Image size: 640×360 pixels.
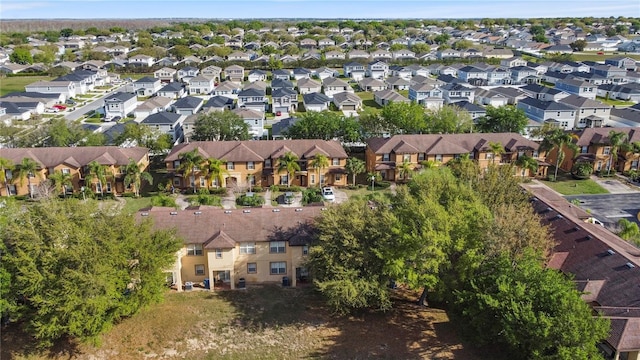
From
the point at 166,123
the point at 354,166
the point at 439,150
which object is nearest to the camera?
the point at 354,166

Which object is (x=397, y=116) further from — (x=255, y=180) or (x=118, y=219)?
(x=118, y=219)

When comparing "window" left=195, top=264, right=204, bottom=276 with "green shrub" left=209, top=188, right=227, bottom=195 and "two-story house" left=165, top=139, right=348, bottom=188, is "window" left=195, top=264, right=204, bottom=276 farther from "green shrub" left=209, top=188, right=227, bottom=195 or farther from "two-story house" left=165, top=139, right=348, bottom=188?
"two-story house" left=165, top=139, right=348, bottom=188

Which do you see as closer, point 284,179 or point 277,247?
point 277,247

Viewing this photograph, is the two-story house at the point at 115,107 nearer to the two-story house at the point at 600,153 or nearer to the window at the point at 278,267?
the window at the point at 278,267

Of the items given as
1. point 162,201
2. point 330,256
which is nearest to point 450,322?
point 330,256

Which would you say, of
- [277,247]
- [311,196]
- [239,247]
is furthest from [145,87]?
[277,247]

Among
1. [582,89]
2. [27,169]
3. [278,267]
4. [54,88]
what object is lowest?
[278,267]

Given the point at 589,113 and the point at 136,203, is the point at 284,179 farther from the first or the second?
the point at 589,113
